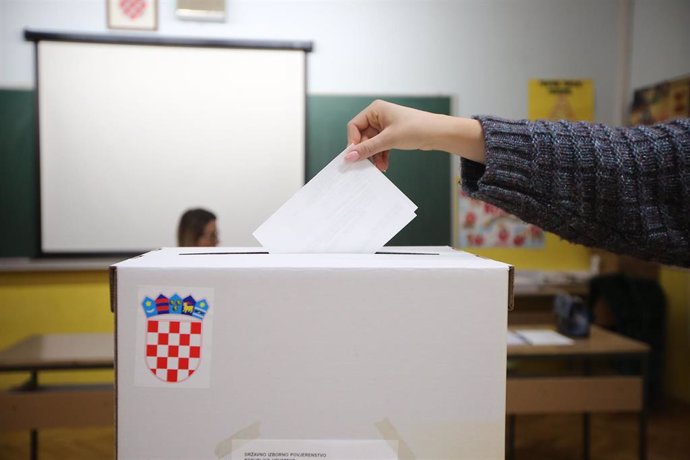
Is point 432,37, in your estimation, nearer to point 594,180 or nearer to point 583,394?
point 583,394

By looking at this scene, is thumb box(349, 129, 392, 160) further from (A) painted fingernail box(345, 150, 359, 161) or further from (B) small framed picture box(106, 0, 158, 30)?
(B) small framed picture box(106, 0, 158, 30)

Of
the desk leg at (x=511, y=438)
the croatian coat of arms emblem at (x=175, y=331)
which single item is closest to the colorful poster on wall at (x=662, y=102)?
the desk leg at (x=511, y=438)

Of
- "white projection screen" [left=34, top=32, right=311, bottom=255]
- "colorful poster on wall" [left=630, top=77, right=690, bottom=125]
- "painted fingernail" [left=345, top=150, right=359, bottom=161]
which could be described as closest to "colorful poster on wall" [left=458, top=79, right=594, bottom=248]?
"colorful poster on wall" [left=630, top=77, right=690, bottom=125]

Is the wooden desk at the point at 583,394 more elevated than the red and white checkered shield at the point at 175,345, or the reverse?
the red and white checkered shield at the point at 175,345

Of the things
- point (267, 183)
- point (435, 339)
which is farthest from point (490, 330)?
point (267, 183)

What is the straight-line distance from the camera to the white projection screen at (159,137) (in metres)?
3.19

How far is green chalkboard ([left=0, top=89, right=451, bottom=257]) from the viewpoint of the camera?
3.15 meters

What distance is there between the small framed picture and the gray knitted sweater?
3.09 meters

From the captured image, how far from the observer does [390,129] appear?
0.65m

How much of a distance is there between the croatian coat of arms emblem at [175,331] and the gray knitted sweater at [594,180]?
1.15ft

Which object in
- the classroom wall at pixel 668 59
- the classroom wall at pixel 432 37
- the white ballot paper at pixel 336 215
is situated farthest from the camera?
the classroom wall at pixel 668 59

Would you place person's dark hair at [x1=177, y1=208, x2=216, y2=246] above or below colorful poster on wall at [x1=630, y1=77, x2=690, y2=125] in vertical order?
below

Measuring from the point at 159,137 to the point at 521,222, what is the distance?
235 cm

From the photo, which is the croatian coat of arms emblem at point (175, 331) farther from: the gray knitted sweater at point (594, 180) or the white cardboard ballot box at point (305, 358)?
the gray knitted sweater at point (594, 180)
